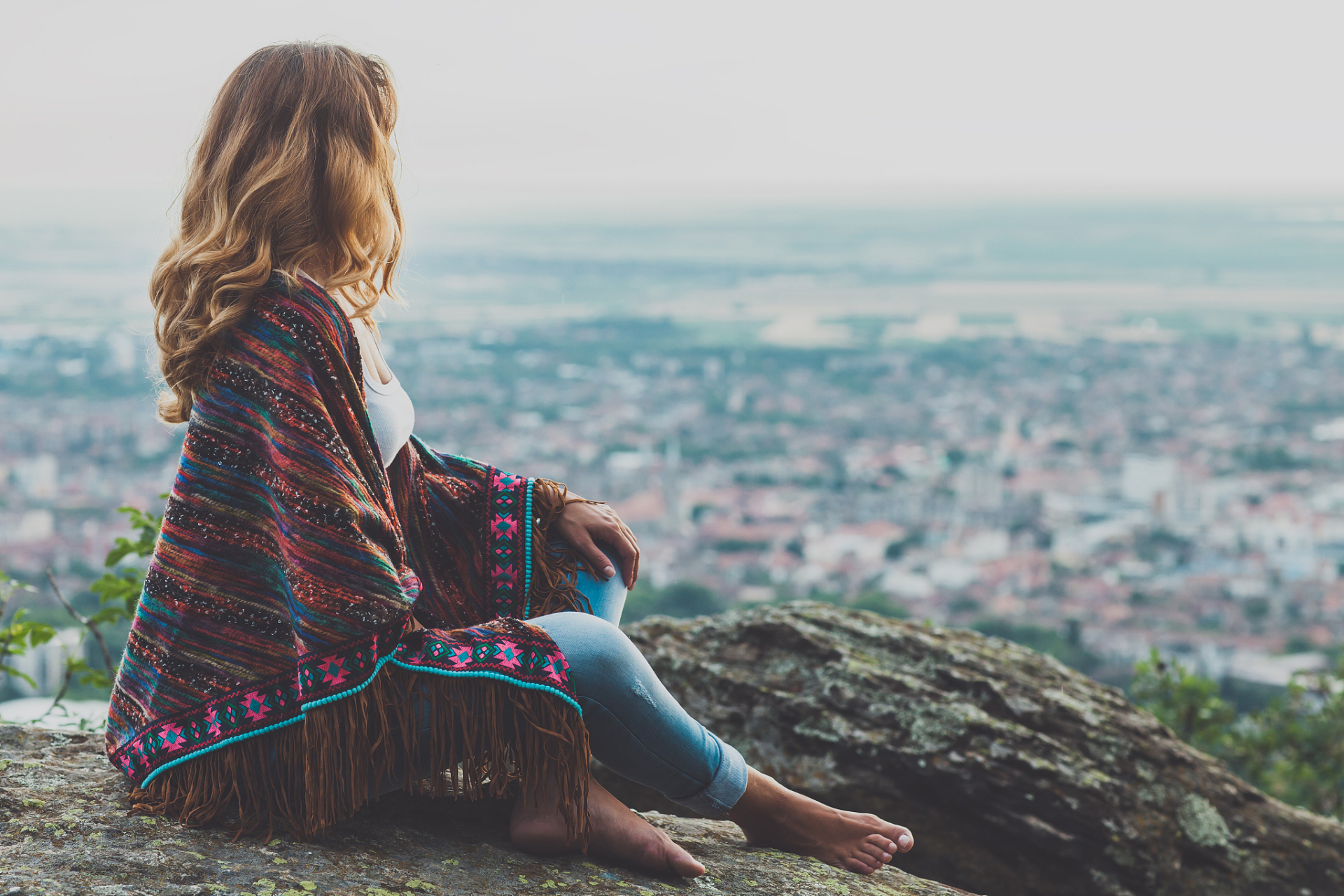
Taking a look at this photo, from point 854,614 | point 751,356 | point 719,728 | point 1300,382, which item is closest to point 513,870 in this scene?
point 719,728

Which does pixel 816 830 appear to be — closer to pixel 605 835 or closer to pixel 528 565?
pixel 605 835

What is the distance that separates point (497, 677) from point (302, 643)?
304 mm

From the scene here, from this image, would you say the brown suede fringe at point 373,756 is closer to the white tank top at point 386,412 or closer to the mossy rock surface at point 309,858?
the mossy rock surface at point 309,858

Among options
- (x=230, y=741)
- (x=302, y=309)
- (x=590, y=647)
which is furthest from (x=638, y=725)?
(x=302, y=309)

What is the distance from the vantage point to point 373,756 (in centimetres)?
156

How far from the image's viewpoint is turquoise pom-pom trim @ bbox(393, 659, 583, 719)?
61.4 inches

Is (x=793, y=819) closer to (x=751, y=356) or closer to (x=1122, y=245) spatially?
(x=751, y=356)

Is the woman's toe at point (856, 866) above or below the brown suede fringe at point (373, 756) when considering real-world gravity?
below

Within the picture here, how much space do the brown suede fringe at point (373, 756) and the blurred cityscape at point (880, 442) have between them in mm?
2182

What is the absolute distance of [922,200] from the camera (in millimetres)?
54250

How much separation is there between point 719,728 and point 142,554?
1.64 meters

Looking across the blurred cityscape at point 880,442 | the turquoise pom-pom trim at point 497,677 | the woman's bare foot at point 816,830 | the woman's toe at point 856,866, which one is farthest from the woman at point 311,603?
the blurred cityscape at point 880,442

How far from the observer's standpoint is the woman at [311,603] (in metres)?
1.54

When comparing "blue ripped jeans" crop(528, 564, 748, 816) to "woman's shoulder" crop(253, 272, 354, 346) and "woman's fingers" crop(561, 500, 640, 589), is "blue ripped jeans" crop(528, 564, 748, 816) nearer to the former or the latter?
"woman's fingers" crop(561, 500, 640, 589)
